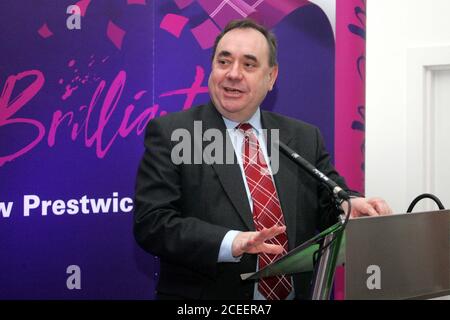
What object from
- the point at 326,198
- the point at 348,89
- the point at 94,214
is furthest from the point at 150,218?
the point at 348,89

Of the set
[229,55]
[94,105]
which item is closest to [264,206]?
[229,55]

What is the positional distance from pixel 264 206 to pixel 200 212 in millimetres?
208

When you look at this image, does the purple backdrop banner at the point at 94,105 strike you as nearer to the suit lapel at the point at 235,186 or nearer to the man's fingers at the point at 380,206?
the suit lapel at the point at 235,186

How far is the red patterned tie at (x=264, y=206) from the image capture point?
1815mm

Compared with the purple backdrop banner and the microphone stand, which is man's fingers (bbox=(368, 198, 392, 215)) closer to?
the microphone stand

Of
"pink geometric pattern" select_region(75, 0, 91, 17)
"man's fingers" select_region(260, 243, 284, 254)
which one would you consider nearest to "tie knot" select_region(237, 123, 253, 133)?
"man's fingers" select_region(260, 243, 284, 254)

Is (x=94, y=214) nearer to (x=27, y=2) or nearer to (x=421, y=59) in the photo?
(x=27, y=2)

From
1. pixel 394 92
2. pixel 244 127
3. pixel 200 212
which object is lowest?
pixel 200 212

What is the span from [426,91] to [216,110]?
1.99 meters

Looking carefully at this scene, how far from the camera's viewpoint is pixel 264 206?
1.86 m

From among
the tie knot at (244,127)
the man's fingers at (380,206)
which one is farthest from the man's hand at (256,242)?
the tie knot at (244,127)

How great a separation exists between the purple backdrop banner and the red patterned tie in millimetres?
1080

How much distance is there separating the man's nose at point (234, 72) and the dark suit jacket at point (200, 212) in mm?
141

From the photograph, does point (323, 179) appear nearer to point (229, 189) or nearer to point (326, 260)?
point (326, 260)
